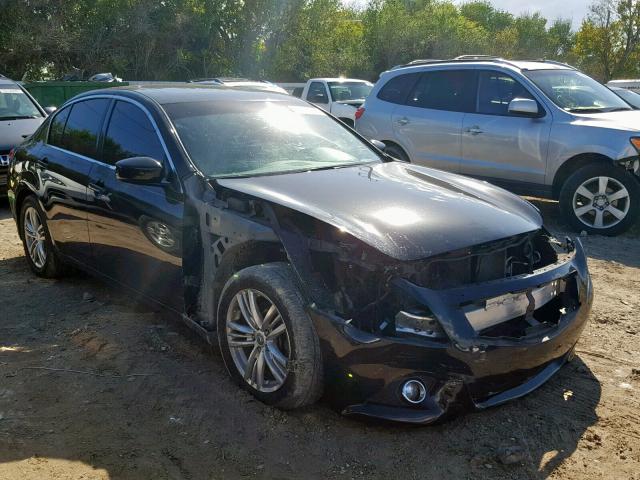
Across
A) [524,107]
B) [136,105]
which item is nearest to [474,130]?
[524,107]

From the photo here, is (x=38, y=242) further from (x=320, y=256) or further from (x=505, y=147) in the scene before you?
(x=505, y=147)

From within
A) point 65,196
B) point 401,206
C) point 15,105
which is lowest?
point 65,196

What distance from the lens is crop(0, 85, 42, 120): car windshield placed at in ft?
30.6

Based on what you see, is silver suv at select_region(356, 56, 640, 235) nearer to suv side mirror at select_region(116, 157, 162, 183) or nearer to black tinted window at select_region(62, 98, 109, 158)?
black tinted window at select_region(62, 98, 109, 158)

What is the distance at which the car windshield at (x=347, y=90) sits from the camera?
1464 centimetres

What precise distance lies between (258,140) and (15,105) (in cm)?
696

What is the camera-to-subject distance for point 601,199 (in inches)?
268

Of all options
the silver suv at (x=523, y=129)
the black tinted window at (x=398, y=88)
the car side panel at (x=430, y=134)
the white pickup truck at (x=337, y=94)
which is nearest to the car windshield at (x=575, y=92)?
the silver suv at (x=523, y=129)

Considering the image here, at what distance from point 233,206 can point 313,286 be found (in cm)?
75

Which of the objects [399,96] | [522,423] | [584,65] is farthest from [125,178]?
[584,65]

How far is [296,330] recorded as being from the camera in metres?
2.98

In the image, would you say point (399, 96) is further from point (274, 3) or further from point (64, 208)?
point (274, 3)

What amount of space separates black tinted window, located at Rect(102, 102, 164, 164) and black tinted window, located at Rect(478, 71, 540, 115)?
15.3 feet

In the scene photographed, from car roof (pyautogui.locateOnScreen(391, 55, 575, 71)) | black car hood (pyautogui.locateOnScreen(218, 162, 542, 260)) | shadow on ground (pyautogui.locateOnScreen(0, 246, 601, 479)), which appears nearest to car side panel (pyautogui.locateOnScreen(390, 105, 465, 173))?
car roof (pyautogui.locateOnScreen(391, 55, 575, 71))
